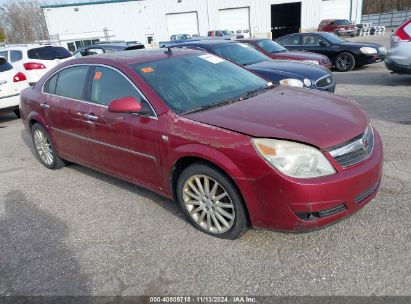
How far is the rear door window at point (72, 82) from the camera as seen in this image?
13.8ft

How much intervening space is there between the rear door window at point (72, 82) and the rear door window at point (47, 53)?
700 centimetres

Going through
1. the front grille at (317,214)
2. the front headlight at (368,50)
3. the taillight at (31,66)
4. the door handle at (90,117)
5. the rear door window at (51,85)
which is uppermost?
the rear door window at (51,85)

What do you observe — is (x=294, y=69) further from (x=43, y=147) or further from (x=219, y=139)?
(x=43, y=147)

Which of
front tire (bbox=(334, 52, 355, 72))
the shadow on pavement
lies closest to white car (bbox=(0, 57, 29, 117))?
the shadow on pavement

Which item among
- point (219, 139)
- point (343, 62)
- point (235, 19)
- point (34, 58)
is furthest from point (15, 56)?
point (235, 19)

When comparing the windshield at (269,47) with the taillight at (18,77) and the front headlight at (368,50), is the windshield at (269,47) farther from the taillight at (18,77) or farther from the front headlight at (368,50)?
the taillight at (18,77)

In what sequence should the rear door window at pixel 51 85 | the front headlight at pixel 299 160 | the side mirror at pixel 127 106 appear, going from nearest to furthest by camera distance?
the front headlight at pixel 299 160 → the side mirror at pixel 127 106 → the rear door window at pixel 51 85

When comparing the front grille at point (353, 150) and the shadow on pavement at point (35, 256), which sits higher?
the front grille at point (353, 150)

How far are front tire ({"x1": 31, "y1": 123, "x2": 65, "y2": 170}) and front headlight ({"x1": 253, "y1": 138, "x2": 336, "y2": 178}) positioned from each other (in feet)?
11.7

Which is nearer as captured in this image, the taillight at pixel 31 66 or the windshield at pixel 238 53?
the windshield at pixel 238 53

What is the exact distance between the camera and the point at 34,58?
34.8ft

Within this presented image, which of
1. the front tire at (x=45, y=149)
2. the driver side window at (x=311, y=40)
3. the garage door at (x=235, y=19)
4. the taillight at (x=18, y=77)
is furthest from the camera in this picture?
the garage door at (x=235, y=19)

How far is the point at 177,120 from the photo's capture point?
10.4ft

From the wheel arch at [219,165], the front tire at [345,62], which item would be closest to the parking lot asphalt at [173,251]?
the wheel arch at [219,165]
